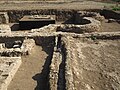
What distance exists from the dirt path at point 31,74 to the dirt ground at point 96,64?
131 centimetres

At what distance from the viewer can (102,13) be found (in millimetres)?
21016

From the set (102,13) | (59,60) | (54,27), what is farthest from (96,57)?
(102,13)

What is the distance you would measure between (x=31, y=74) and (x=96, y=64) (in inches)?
103

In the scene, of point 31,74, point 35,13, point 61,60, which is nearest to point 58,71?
point 61,60

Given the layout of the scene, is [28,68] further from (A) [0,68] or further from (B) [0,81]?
(B) [0,81]

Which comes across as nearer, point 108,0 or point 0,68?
point 0,68

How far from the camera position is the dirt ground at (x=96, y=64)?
748 centimetres

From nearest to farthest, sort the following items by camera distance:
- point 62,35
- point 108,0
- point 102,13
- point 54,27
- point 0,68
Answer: point 0,68 → point 62,35 → point 54,27 → point 102,13 → point 108,0

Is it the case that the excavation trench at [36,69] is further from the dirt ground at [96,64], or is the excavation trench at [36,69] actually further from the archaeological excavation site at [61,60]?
the dirt ground at [96,64]

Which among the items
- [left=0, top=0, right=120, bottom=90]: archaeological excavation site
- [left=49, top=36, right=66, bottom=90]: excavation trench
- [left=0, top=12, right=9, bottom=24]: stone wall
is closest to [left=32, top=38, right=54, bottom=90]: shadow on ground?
[left=0, top=0, right=120, bottom=90]: archaeological excavation site

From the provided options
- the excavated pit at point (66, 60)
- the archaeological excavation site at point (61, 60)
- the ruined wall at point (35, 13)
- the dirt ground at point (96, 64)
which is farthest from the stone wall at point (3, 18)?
the dirt ground at point (96, 64)

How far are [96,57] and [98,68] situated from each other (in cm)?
124

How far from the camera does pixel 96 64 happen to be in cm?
920

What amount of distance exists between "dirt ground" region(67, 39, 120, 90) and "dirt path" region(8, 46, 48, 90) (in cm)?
131
